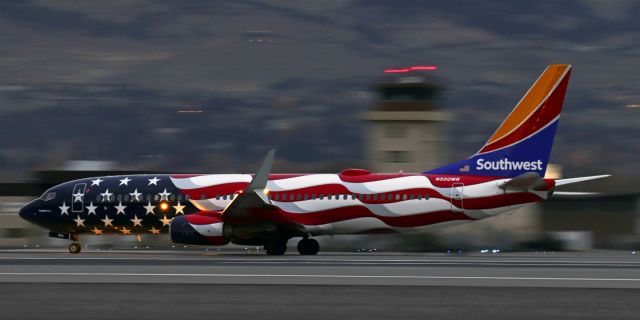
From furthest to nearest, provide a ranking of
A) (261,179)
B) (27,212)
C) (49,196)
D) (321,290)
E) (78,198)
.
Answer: (27,212) → (49,196) → (78,198) → (261,179) → (321,290)

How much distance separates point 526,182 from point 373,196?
5.70 m

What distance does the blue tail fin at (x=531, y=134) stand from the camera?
4425cm

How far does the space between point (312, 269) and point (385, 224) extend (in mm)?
12125

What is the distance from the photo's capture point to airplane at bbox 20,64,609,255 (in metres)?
43.2

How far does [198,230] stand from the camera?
42844 mm

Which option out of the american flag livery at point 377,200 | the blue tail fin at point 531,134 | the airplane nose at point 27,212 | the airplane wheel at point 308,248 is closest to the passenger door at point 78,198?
the airplane nose at point 27,212

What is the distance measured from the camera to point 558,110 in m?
44.5

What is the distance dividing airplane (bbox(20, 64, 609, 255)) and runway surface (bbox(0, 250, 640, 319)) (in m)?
8.21

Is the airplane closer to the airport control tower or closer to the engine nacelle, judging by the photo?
the engine nacelle

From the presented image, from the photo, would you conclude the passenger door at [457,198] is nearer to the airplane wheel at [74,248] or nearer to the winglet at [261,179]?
the winglet at [261,179]

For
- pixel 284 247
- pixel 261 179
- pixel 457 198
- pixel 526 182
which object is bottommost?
pixel 284 247

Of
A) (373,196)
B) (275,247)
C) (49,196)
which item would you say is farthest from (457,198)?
(49,196)

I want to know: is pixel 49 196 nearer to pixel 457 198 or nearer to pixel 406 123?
pixel 457 198

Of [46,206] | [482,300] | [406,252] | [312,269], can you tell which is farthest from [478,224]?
[482,300]
